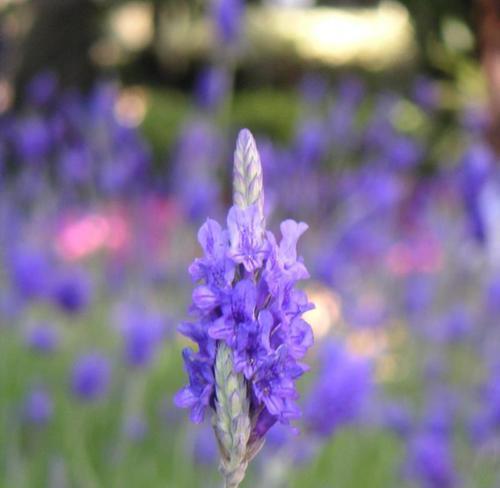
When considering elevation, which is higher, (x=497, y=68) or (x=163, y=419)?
(x=497, y=68)

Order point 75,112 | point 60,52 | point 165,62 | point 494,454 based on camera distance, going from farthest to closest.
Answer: point 165,62, point 60,52, point 75,112, point 494,454

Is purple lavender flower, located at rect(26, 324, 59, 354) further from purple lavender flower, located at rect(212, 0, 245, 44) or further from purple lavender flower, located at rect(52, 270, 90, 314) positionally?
purple lavender flower, located at rect(212, 0, 245, 44)

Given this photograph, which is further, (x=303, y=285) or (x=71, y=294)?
(x=303, y=285)

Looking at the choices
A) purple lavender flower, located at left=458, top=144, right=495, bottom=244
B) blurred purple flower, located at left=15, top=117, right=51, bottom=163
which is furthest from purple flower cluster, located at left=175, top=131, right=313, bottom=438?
blurred purple flower, located at left=15, top=117, right=51, bottom=163

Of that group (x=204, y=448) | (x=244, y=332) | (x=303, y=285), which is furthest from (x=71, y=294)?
(x=303, y=285)

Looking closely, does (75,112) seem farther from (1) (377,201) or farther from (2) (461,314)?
(2) (461,314)

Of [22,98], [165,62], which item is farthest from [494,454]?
[165,62]

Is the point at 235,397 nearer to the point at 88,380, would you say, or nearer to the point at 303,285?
the point at 88,380
